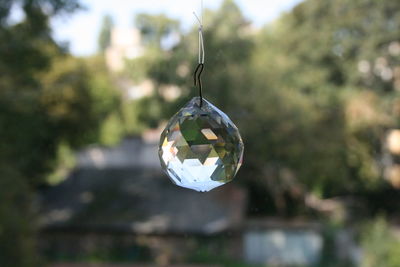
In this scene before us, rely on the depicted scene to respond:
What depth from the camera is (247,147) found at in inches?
379

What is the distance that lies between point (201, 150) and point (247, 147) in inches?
346

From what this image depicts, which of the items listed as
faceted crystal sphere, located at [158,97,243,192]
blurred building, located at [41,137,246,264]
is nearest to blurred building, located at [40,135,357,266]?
blurred building, located at [41,137,246,264]

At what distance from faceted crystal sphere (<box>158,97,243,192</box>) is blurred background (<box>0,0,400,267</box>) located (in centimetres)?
589

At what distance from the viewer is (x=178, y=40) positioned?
833 cm

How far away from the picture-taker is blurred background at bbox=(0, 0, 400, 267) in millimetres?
8703

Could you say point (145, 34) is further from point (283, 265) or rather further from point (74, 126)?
point (283, 265)

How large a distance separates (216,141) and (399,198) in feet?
43.5

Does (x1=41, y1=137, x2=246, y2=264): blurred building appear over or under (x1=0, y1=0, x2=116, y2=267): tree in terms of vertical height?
under

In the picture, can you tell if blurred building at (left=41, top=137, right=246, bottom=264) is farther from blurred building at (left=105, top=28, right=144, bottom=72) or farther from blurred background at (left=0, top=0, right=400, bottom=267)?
blurred building at (left=105, top=28, right=144, bottom=72)

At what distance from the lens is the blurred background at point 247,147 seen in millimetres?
8703

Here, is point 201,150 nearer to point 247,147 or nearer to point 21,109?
point 21,109

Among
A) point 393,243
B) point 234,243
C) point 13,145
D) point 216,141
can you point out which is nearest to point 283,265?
point 234,243

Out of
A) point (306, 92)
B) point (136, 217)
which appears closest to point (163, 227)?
point (136, 217)

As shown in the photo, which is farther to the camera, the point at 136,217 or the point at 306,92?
the point at 306,92
